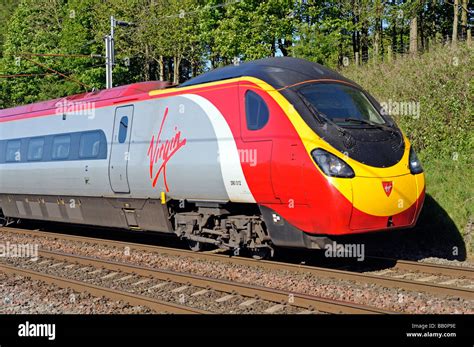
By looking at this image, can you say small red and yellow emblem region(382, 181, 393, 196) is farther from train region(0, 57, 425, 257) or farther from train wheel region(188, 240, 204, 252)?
train wheel region(188, 240, 204, 252)

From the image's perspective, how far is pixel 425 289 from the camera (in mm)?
8156

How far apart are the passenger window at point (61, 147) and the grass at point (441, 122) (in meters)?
8.16

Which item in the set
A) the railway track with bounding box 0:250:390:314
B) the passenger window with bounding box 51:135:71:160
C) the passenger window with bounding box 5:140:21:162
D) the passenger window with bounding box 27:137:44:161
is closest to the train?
the passenger window with bounding box 51:135:71:160

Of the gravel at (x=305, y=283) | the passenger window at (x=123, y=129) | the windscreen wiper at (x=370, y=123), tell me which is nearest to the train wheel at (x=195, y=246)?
the gravel at (x=305, y=283)

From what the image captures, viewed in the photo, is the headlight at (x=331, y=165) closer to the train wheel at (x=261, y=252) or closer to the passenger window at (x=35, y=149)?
the train wheel at (x=261, y=252)

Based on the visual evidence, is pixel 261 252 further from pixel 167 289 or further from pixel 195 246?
pixel 167 289

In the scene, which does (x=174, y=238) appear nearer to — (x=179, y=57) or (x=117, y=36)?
(x=179, y=57)

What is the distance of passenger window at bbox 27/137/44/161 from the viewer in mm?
14688

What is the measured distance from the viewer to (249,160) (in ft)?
30.1

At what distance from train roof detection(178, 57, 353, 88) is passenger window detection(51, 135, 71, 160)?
4.68 m

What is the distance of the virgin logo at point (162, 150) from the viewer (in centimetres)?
1052

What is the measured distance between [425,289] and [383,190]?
1.52 m

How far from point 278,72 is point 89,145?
534 centimetres
